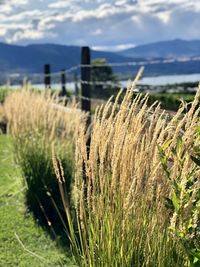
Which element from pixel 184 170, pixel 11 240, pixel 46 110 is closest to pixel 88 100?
pixel 46 110

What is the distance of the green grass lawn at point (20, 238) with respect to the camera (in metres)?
3.85

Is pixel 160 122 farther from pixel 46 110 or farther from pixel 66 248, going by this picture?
pixel 46 110

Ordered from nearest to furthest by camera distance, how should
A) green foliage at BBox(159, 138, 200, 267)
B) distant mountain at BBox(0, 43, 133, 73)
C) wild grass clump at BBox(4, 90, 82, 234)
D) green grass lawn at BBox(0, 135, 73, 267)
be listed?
green foliage at BBox(159, 138, 200, 267)
green grass lawn at BBox(0, 135, 73, 267)
wild grass clump at BBox(4, 90, 82, 234)
distant mountain at BBox(0, 43, 133, 73)

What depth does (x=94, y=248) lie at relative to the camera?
2295 mm

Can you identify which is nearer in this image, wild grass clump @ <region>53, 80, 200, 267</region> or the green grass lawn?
wild grass clump @ <region>53, 80, 200, 267</region>

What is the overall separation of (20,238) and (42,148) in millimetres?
826

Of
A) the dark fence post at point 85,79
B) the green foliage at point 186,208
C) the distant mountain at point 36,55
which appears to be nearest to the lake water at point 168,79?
the dark fence post at point 85,79

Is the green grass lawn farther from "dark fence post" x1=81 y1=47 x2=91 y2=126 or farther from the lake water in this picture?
the lake water

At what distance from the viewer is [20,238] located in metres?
4.37

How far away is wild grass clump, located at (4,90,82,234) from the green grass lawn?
0.16 m

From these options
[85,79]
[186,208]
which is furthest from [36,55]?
[186,208]

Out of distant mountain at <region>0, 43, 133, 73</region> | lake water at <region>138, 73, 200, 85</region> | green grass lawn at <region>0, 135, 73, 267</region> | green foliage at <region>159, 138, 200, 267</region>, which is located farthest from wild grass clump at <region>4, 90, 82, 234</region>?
distant mountain at <region>0, 43, 133, 73</region>

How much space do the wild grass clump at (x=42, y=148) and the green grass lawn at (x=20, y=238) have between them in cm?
16

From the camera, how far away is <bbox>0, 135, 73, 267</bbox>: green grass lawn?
3.85 metres
